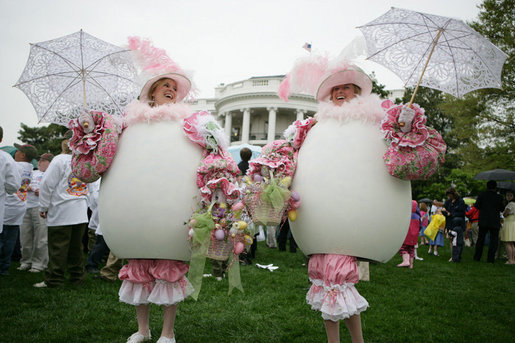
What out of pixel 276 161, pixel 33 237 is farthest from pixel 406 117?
pixel 33 237

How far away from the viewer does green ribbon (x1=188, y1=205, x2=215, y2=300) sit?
258 centimetres

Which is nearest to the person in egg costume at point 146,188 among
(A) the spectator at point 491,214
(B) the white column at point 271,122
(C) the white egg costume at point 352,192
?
(C) the white egg costume at point 352,192

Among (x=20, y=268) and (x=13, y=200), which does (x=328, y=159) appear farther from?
(x=20, y=268)

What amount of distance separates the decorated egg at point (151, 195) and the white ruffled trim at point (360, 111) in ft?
3.74

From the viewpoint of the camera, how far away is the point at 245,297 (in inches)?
185

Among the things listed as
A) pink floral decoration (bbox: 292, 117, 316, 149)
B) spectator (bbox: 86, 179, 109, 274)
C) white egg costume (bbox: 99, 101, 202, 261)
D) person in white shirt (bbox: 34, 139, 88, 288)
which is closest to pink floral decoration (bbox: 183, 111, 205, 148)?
white egg costume (bbox: 99, 101, 202, 261)

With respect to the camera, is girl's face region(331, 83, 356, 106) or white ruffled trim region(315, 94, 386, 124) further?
girl's face region(331, 83, 356, 106)

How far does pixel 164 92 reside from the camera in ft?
10.5

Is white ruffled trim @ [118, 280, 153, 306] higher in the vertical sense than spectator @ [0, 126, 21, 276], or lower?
lower

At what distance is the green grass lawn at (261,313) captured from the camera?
134 inches

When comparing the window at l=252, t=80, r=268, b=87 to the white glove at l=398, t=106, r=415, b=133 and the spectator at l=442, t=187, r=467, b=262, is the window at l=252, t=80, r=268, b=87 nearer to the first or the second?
the spectator at l=442, t=187, r=467, b=262

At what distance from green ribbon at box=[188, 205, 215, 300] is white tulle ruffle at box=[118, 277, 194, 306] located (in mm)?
395

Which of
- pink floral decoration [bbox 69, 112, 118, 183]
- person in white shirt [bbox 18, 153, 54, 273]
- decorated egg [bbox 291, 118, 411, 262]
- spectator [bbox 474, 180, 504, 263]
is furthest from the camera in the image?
spectator [bbox 474, 180, 504, 263]

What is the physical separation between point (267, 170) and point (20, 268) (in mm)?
5282
